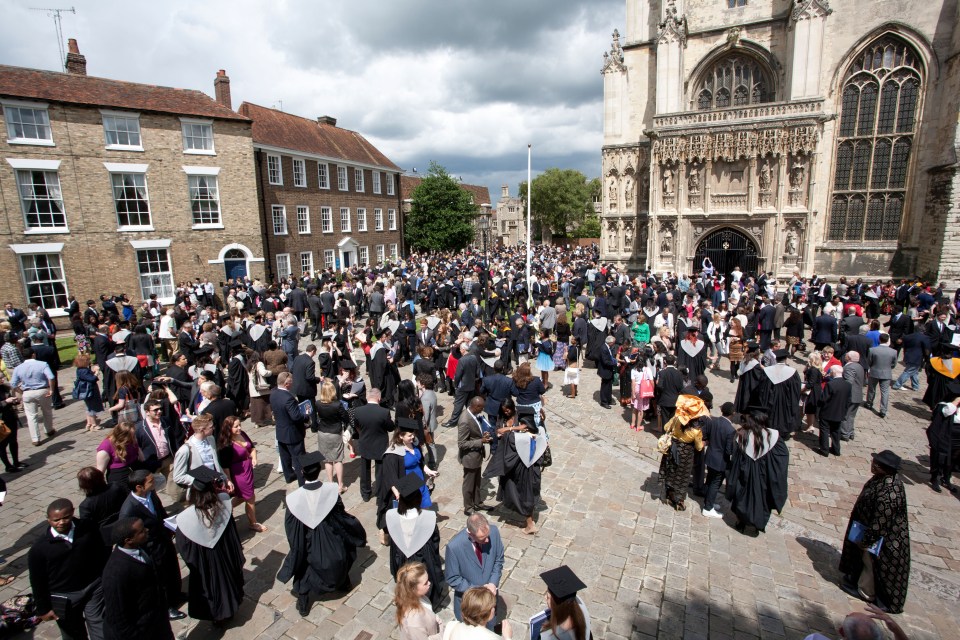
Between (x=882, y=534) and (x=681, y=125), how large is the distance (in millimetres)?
23398

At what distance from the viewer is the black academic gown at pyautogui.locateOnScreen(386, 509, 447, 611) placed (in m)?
4.58

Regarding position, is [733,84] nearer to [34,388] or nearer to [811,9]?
[811,9]

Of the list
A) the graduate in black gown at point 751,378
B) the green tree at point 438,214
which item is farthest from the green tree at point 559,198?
the graduate in black gown at point 751,378

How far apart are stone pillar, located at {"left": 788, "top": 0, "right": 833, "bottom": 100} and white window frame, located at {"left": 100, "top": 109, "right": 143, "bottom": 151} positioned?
1137 inches

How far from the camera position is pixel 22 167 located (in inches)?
709

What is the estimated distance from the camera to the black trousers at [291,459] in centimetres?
694

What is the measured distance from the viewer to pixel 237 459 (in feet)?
19.9

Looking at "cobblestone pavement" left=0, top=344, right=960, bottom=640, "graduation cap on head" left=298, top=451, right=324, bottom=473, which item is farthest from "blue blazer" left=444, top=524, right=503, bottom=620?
"graduation cap on head" left=298, top=451, right=324, bottom=473

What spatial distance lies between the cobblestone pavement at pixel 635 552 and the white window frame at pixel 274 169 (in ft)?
70.1

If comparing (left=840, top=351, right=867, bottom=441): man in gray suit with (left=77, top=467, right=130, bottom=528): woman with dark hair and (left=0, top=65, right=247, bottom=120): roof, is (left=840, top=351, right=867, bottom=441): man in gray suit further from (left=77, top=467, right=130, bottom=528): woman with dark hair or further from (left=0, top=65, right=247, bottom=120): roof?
(left=0, top=65, right=247, bottom=120): roof

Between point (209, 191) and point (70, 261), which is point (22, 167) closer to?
point (70, 261)

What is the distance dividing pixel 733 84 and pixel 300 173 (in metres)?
24.6

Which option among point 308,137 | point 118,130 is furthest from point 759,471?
point 308,137

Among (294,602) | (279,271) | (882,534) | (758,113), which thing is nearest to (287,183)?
(279,271)
